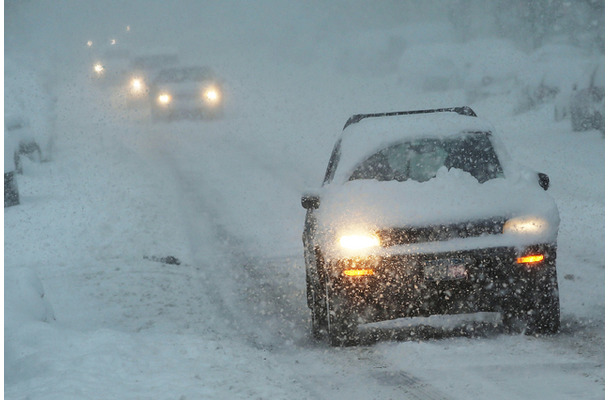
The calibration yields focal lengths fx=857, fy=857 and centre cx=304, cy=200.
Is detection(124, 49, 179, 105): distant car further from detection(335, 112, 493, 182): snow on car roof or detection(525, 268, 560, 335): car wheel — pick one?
detection(525, 268, 560, 335): car wheel

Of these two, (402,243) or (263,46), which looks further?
(263,46)

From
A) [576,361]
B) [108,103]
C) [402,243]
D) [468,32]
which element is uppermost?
[468,32]

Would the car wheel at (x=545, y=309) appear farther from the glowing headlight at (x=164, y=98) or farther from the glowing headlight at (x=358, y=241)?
the glowing headlight at (x=164, y=98)

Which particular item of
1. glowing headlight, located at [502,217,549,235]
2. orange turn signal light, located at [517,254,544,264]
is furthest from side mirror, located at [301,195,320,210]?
orange turn signal light, located at [517,254,544,264]

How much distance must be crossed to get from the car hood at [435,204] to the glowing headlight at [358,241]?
6 centimetres

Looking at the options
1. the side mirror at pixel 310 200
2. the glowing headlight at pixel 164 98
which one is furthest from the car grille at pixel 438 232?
the glowing headlight at pixel 164 98

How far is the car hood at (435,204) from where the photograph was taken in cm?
588

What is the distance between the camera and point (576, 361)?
532 cm

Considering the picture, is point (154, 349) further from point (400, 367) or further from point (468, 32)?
point (468, 32)

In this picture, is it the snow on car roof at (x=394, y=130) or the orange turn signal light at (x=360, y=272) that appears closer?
the orange turn signal light at (x=360, y=272)

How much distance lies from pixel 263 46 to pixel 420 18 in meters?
13.3

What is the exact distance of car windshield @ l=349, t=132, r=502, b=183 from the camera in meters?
6.84

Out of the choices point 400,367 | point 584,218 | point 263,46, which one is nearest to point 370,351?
point 400,367

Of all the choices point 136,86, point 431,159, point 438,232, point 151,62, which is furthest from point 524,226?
point 136,86
